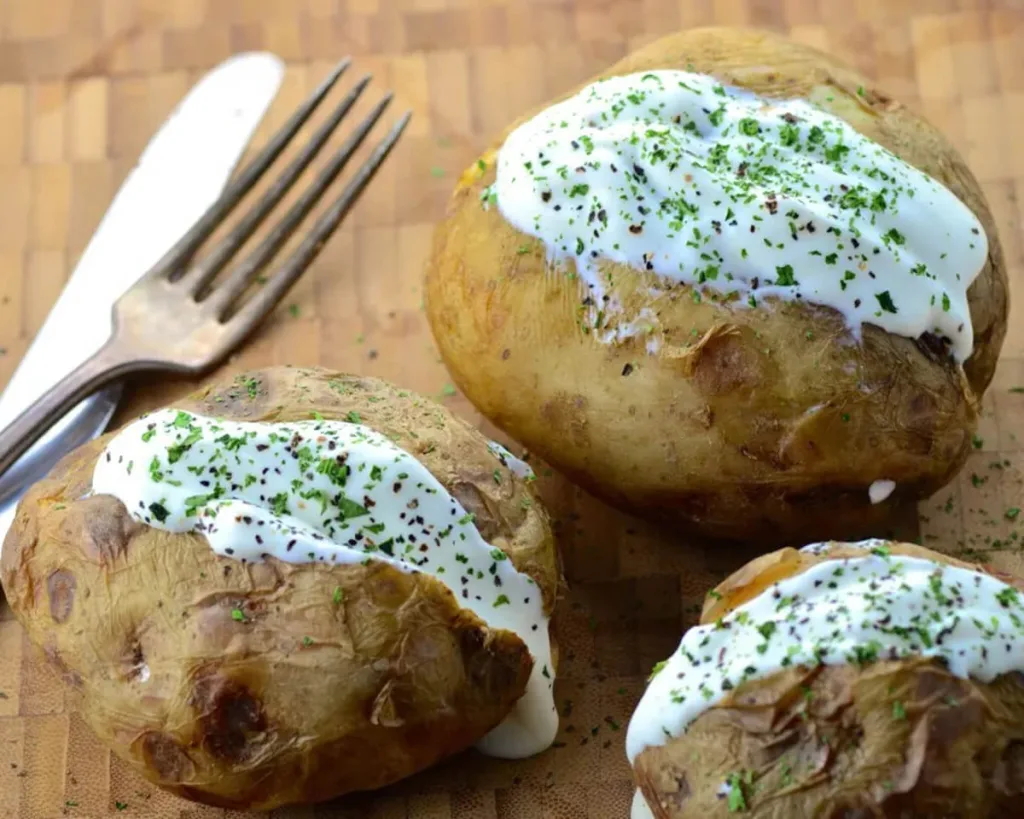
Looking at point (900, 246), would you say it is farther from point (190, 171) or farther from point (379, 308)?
point (190, 171)

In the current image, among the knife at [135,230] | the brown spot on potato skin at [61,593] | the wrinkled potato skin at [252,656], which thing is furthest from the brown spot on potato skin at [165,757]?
the knife at [135,230]

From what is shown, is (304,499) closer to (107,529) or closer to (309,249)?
(107,529)

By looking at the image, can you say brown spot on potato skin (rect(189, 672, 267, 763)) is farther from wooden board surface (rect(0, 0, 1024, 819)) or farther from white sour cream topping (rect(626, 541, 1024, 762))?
white sour cream topping (rect(626, 541, 1024, 762))

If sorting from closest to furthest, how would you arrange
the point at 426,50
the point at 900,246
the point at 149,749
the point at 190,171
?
the point at 149,749, the point at 900,246, the point at 190,171, the point at 426,50

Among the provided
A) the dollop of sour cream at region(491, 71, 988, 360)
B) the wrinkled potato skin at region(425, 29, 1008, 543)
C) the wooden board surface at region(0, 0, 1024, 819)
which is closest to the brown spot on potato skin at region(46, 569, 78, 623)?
the wooden board surface at region(0, 0, 1024, 819)

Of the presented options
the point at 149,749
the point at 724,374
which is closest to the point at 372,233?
the point at 724,374

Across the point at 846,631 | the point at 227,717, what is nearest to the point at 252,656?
the point at 227,717

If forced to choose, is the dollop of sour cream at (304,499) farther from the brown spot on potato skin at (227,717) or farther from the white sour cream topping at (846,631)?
the white sour cream topping at (846,631)
